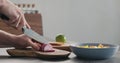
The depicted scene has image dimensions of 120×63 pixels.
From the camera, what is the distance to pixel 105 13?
3.76 meters

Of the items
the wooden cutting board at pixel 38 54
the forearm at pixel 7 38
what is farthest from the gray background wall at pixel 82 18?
the wooden cutting board at pixel 38 54

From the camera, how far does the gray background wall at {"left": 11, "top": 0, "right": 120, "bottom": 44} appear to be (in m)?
3.75

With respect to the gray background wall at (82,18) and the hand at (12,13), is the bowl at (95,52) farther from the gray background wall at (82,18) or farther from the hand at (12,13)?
the gray background wall at (82,18)

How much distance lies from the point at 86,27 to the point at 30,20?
0.97m

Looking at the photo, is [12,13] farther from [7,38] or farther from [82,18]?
[82,18]

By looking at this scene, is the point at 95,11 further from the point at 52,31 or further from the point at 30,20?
the point at 30,20

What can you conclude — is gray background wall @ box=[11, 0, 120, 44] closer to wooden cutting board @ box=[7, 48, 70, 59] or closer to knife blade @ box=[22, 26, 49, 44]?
knife blade @ box=[22, 26, 49, 44]

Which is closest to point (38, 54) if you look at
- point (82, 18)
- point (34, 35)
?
point (34, 35)

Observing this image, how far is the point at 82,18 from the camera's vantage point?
12.4 ft

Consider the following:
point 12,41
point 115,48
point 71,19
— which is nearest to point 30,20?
point 71,19

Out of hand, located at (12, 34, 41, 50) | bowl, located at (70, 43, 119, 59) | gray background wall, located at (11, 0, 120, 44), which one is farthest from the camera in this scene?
gray background wall, located at (11, 0, 120, 44)

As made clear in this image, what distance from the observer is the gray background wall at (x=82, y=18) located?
375 cm

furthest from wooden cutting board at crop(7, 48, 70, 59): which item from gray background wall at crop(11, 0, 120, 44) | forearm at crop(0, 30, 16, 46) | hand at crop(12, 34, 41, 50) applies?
gray background wall at crop(11, 0, 120, 44)

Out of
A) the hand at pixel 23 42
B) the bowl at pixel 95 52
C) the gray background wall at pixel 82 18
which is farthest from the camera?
the gray background wall at pixel 82 18
